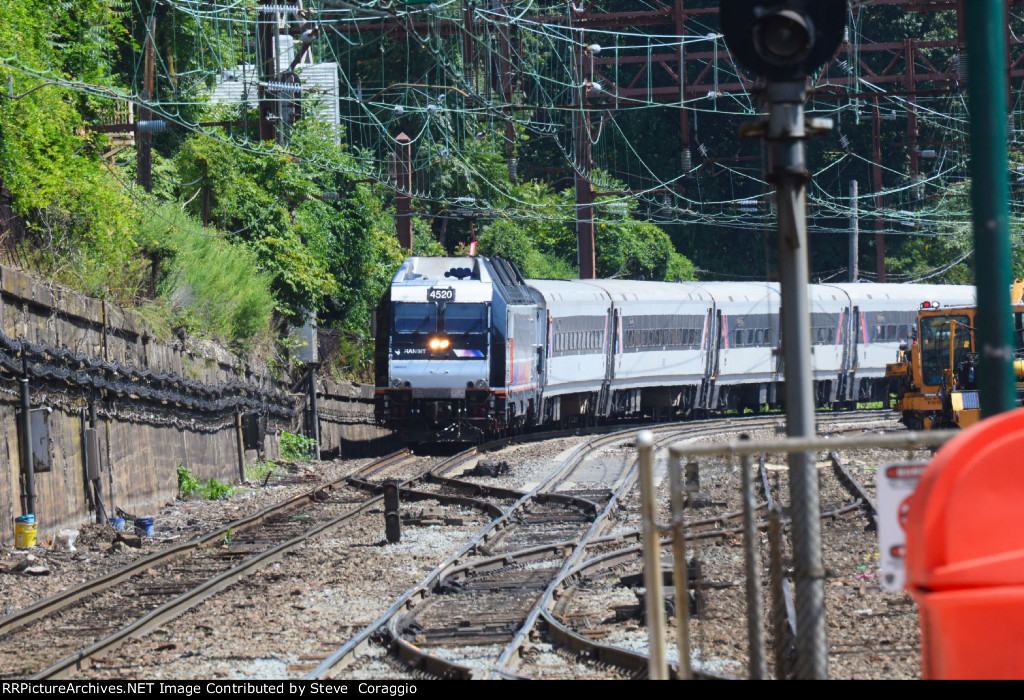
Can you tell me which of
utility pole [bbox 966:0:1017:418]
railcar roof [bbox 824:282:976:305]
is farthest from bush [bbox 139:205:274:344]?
railcar roof [bbox 824:282:976:305]

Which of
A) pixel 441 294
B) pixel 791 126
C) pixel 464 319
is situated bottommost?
pixel 464 319

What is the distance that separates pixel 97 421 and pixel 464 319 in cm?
1029

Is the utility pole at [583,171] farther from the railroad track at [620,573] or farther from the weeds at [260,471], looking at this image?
the railroad track at [620,573]

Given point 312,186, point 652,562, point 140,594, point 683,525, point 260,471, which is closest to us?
point 652,562

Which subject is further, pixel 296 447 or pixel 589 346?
pixel 589 346

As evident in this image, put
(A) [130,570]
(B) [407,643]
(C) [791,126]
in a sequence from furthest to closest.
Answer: (A) [130,570]
(B) [407,643]
(C) [791,126]

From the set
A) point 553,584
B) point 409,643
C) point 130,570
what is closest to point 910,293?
point 553,584

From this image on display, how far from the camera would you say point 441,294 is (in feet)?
88.0

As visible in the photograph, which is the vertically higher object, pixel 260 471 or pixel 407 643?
pixel 407 643

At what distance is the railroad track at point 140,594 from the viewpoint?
9641mm

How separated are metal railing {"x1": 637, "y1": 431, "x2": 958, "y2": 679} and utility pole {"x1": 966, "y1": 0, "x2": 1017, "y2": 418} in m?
0.75

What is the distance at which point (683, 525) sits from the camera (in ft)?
17.9

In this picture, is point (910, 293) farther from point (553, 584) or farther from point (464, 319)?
point (553, 584)
